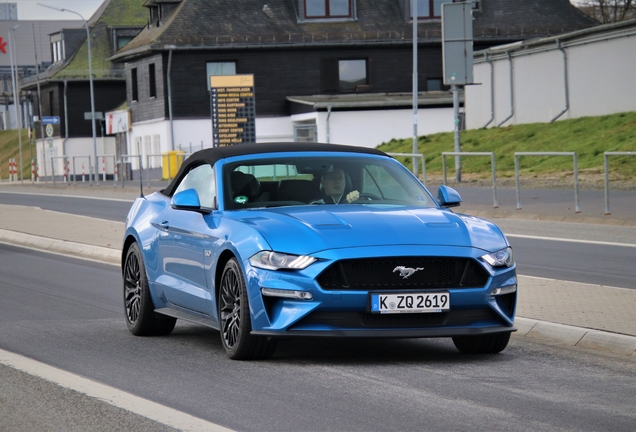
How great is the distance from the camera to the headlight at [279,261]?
8.05m

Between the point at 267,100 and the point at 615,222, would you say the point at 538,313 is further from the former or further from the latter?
the point at 267,100

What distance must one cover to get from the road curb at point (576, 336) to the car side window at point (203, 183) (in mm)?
2528

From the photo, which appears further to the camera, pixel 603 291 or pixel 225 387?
Result: pixel 603 291

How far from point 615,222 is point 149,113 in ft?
165

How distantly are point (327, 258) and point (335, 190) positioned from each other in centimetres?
145

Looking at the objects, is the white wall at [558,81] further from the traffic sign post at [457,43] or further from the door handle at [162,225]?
the door handle at [162,225]

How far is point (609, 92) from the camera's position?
42094 millimetres

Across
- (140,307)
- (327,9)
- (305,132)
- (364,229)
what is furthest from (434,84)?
(364,229)

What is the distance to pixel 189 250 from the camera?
934 centimetres

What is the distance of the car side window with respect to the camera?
380 inches

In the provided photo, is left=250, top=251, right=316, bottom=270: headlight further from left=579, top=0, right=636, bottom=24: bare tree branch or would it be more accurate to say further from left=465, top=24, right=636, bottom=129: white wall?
Result: left=579, top=0, right=636, bottom=24: bare tree branch

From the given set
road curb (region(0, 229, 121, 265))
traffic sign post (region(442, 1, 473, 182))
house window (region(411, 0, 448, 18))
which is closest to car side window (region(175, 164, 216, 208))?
road curb (region(0, 229, 121, 265))

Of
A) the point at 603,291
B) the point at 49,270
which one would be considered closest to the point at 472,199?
the point at 49,270

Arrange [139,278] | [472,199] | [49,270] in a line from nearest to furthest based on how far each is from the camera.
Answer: [139,278]
[49,270]
[472,199]
